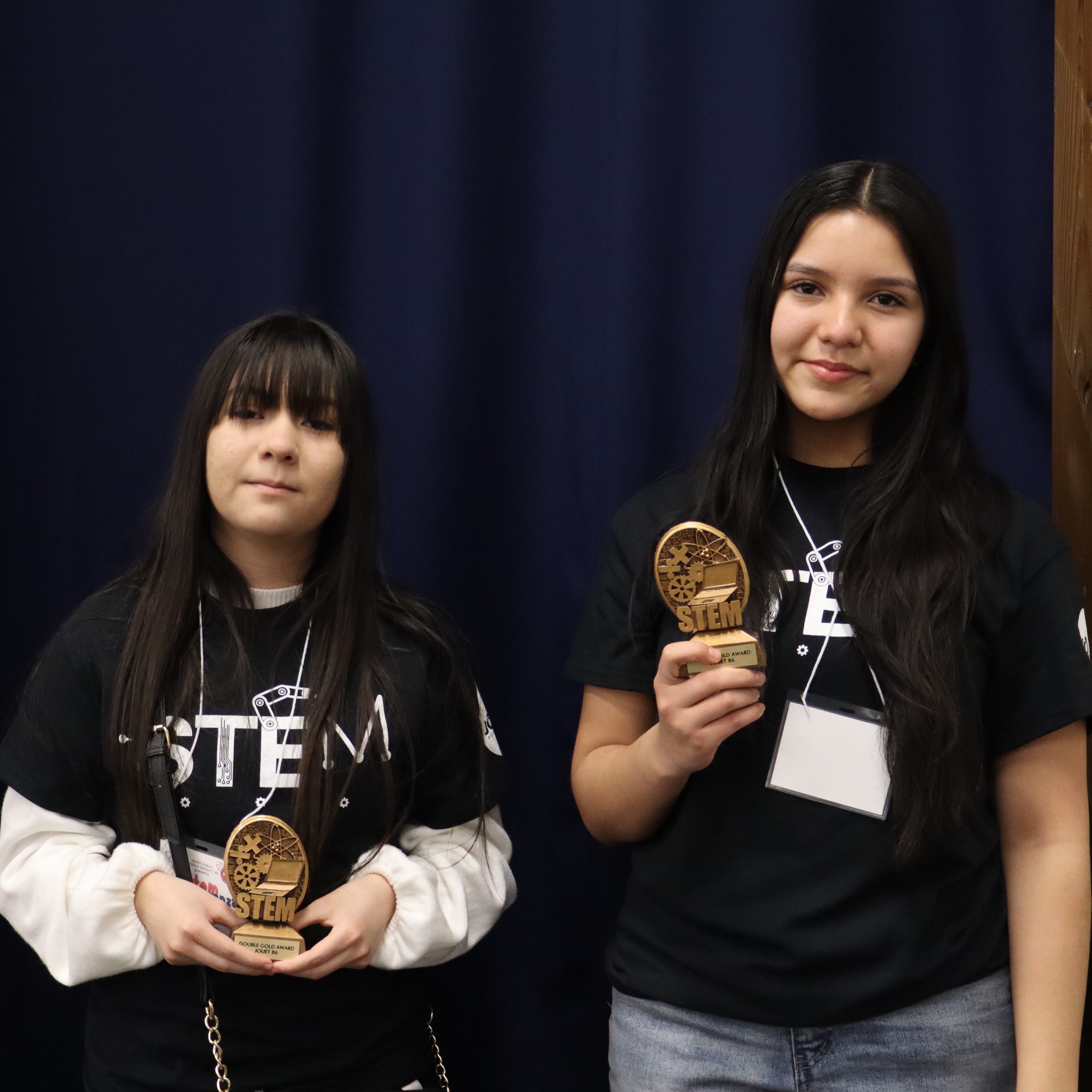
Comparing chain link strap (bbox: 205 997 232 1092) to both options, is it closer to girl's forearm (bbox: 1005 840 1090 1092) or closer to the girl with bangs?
the girl with bangs

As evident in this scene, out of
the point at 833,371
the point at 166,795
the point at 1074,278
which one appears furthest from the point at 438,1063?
the point at 1074,278

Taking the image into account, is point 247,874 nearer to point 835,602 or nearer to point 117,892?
point 117,892

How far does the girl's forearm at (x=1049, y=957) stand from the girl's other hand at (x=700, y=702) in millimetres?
405

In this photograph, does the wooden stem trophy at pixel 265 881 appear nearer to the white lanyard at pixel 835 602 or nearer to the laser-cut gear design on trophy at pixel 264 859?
the laser-cut gear design on trophy at pixel 264 859

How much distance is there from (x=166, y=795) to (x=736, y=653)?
0.73 meters

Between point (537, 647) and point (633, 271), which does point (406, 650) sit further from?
point (633, 271)

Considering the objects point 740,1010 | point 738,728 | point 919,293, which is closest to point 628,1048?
point 740,1010

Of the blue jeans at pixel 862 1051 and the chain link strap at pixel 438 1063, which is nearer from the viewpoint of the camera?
the blue jeans at pixel 862 1051

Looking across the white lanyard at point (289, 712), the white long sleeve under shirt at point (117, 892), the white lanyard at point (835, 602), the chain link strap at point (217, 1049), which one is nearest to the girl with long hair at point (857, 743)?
the white lanyard at point (835, 602)

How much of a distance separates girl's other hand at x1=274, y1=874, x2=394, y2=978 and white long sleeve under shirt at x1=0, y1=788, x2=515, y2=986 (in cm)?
2

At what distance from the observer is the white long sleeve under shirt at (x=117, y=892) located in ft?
4.86

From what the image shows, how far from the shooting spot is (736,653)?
4.48 ft

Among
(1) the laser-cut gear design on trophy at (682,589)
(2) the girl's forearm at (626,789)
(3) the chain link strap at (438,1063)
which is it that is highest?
(1) the laser-cut gear design on trophy at (682,589)

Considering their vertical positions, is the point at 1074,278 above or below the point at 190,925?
above
